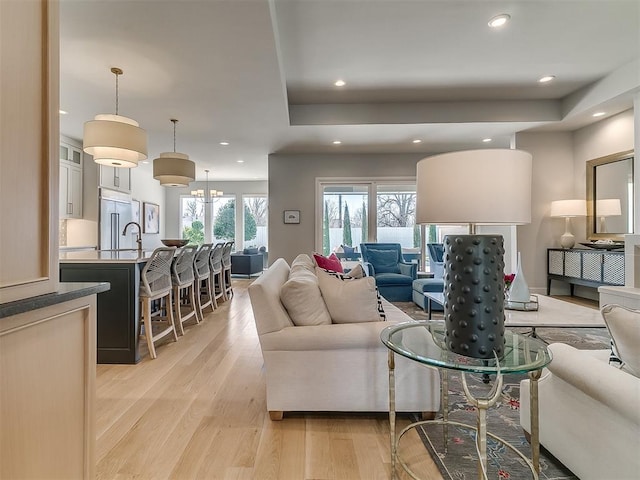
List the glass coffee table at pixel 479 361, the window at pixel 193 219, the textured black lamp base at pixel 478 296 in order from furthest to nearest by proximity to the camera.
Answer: the window at pixel 193 219 → the textured black lamp base at pixel 478 296 → the glass coffee table at pixel 479 361

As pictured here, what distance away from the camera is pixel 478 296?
1132 millimetres

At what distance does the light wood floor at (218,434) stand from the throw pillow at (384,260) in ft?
9.95

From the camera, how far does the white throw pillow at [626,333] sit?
43.6 inches

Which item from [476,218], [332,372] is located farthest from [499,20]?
[332,372]

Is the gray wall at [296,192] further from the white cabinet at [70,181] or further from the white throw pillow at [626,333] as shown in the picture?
the white throw pillow at [626,333]

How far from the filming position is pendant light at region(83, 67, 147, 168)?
288cm

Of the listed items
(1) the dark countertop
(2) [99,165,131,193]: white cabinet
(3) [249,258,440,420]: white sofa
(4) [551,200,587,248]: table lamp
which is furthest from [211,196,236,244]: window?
(1) the dark countertop

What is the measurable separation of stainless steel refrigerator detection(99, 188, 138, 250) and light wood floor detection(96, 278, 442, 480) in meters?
4.38

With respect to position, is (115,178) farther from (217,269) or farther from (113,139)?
(113,139)

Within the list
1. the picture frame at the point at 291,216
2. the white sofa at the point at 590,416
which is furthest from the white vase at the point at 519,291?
the picture frame at the point at 291,216

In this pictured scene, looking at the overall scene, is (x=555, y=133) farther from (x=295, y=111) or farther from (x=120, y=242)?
(x=120, y=242)

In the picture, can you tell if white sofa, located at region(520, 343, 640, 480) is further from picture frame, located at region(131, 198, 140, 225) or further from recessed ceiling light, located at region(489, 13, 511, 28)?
picture frame, located at region(131, 198, 140, 225)

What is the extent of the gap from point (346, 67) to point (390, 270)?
2981 mm

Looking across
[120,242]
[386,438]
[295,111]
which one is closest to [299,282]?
[386,438]
